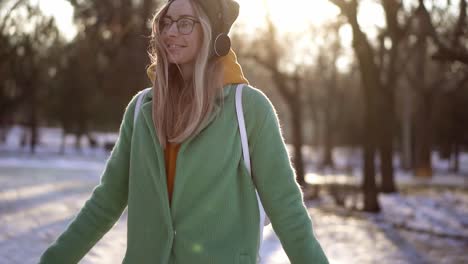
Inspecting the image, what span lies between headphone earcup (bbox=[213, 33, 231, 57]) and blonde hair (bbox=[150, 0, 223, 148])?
0.03 metres

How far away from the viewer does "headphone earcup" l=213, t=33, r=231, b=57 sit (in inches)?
94.3

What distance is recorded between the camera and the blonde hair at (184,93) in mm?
2273

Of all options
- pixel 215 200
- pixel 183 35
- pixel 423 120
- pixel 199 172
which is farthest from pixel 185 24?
pixel 423 120

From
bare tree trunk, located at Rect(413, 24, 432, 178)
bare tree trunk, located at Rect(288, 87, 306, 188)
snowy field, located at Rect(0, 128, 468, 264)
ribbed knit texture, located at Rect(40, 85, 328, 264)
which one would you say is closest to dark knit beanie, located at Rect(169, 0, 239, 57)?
ribbed knit texture, located at Rect(40, 85, 328, 264)

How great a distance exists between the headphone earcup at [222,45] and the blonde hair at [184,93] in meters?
0.03

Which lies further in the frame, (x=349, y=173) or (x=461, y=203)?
(x=349, y=173)

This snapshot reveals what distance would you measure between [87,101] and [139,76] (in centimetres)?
1795

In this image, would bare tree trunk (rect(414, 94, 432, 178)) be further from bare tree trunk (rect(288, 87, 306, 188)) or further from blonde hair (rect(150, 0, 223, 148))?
blonde hair (rect(150, 0, 223, 148))

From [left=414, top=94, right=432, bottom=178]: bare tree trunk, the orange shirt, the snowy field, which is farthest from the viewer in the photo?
[left=414, top=94, right=432, bottom=178]: bare tree trunk

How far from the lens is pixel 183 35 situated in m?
2.40

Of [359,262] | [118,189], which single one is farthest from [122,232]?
[118,189]

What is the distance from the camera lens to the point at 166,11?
2475 mm

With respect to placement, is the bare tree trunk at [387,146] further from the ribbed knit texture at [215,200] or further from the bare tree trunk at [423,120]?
the ribbed knit texture at [215,200]

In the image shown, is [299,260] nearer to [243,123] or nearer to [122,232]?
[243,123]
